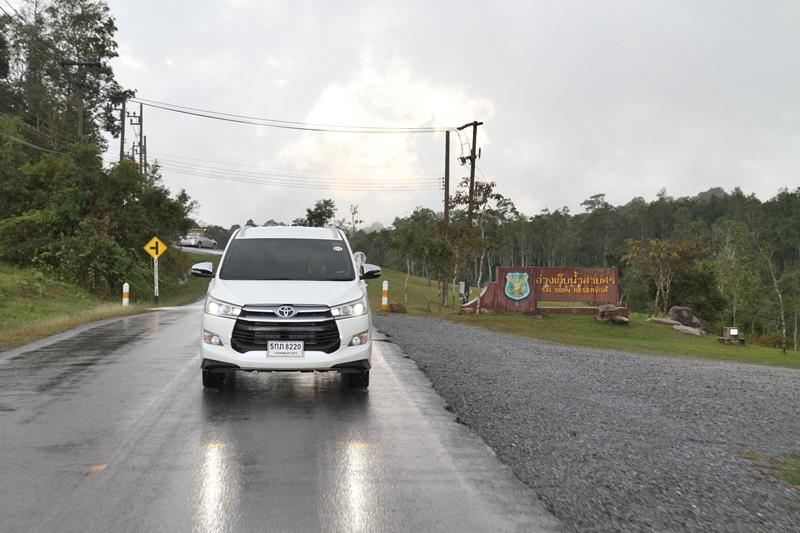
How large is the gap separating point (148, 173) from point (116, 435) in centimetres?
4454

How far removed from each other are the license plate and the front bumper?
43 millimetres

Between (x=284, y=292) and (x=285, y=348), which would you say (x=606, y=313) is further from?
(x=285, y=348)

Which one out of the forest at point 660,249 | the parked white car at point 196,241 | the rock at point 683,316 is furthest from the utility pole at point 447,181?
the parked white car at point 196,241

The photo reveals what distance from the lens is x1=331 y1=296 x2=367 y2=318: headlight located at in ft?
24.6

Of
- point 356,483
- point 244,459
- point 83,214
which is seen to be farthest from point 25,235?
point 356,483

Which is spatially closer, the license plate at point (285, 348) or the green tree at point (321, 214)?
the license plate at point (285, 348)

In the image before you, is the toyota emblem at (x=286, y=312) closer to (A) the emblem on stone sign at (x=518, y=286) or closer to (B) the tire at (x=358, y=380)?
(B) the tire at (x=358, y=380)

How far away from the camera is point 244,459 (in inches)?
209

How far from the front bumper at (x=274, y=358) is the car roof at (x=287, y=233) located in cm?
186

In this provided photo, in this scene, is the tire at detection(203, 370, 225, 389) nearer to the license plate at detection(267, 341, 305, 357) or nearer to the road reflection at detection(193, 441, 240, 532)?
the license plate at detection(267, 341, 305, 357)

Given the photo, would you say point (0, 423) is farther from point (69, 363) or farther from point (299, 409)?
Result: point (69, 363)

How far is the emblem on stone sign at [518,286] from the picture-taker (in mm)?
32719

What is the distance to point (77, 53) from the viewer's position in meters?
66.6

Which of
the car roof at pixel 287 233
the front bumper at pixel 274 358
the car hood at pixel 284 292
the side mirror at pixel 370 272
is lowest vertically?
the front bumper at pixel 274 358
